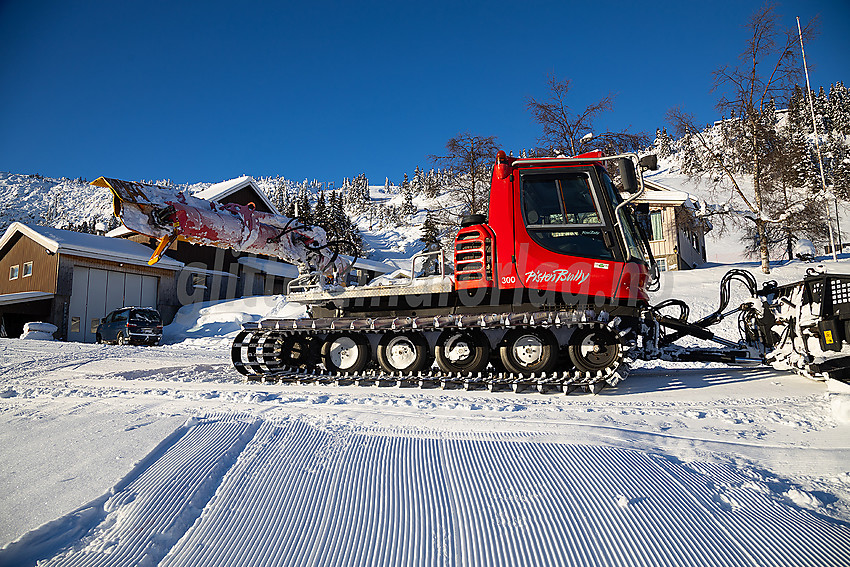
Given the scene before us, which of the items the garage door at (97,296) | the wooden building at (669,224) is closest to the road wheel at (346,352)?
the garage door at (97,296)

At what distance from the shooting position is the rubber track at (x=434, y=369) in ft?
19.5

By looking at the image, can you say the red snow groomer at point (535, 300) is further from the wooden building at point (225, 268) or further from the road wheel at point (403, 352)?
the wooden building at point (225, 268)

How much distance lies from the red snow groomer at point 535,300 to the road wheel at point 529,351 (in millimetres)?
14

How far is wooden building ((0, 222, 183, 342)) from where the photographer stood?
2214cm

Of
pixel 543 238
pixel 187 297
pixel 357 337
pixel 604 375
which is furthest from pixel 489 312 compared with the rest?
pixel 187 297

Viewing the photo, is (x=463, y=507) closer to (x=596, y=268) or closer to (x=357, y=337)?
(x=596, y=268)

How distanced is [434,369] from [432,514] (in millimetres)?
4817

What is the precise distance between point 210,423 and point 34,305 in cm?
2535

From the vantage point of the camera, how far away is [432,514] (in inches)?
98.0

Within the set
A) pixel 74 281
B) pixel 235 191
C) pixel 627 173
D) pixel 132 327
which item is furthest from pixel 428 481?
pixel 235 191

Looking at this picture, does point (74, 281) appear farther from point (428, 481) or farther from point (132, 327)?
point (428, 481)

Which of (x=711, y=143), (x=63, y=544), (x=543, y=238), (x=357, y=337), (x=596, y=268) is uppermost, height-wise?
(x=711, y=143)

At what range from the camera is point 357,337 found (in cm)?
767

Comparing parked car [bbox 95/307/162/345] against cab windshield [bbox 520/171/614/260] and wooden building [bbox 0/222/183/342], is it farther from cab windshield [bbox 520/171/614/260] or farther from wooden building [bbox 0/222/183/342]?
cab windshield [bbox 520/171/614/260]
